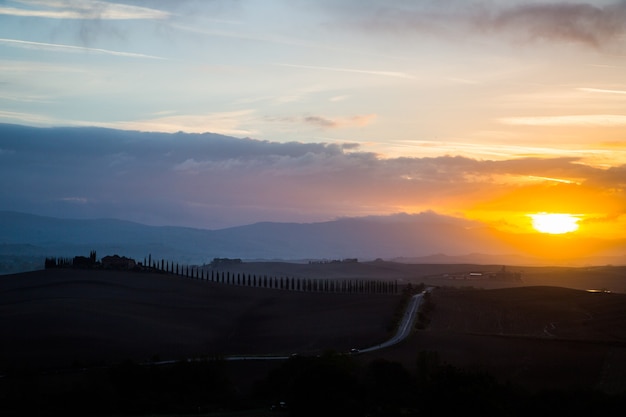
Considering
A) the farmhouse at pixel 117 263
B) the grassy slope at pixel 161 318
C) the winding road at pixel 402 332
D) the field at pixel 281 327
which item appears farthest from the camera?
the farmhouse at pixel 117 263

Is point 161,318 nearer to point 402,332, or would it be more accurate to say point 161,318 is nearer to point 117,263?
point 402,332

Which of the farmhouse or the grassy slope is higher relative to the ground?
the farmhouse

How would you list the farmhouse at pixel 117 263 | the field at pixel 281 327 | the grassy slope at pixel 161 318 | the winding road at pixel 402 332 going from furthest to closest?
the farmhouse at pixel 117 263, the grassy slope at pixel 161 318, the winding road at pixel 402 332, the field at pixel 281 327

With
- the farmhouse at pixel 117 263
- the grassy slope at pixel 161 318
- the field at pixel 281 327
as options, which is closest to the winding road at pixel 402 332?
the field at pixel 281 327

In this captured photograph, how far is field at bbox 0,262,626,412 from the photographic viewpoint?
161ft

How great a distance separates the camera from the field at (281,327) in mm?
49219

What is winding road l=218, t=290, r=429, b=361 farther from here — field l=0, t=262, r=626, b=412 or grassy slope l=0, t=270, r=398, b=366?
grassy slope l=0, t=270, r=398, b=366

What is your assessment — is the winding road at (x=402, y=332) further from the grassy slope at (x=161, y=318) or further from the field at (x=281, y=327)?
the grassy slope at (x=161, y=318)

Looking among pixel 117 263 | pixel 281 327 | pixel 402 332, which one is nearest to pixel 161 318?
pixel 281 327

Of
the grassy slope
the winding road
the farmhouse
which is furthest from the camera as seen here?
the farmhouse

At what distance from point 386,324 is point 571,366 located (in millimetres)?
23473

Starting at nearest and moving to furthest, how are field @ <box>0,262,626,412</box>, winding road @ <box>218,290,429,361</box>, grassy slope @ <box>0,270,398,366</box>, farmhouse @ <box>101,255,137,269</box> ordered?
1. field @ <box>0,262,626,412</box>
2. winding road @ <box>218,290,429,361</box>
3. grassy slope @ <box>0,270,398,366</box>
4. farmhouse @ <box>101,255,137,269</box>

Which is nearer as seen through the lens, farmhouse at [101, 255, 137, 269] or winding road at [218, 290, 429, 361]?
winding road at [218, 290, 429, 361]

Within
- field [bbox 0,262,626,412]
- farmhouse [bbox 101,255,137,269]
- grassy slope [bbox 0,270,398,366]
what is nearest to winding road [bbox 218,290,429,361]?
field [bbox 0,262,626,412]
